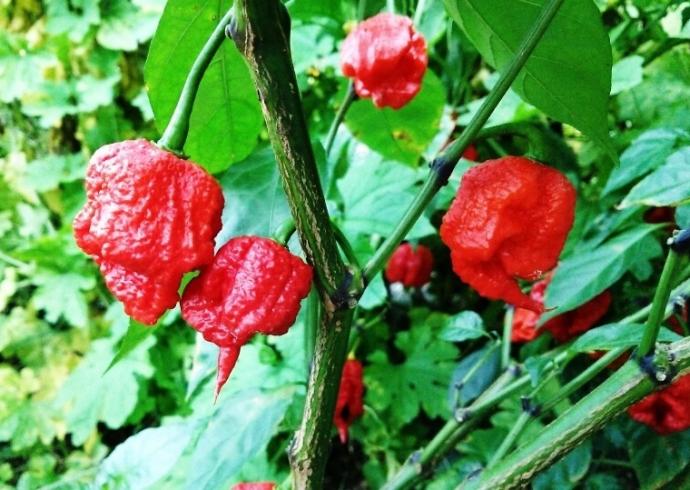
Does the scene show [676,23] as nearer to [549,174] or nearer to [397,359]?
[549,174]

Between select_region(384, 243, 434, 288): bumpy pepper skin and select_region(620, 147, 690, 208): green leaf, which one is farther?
select_region(384, 243, 434, 288): bumpy pepper skin

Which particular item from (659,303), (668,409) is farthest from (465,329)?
(659,303)

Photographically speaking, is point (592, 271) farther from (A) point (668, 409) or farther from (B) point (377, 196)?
(B) point (377, 196)

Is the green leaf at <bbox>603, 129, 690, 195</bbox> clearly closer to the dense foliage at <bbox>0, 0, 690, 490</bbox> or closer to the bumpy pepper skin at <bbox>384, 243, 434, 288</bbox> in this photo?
the dense foliage at <bbox>0, 0, 690, 490</bbox>

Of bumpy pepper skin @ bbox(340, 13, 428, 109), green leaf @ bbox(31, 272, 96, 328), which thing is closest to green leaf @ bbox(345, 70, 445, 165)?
bumpy pepper skin @ bbox(340, 13, 428, 109)

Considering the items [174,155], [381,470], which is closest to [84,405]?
[381,470]
